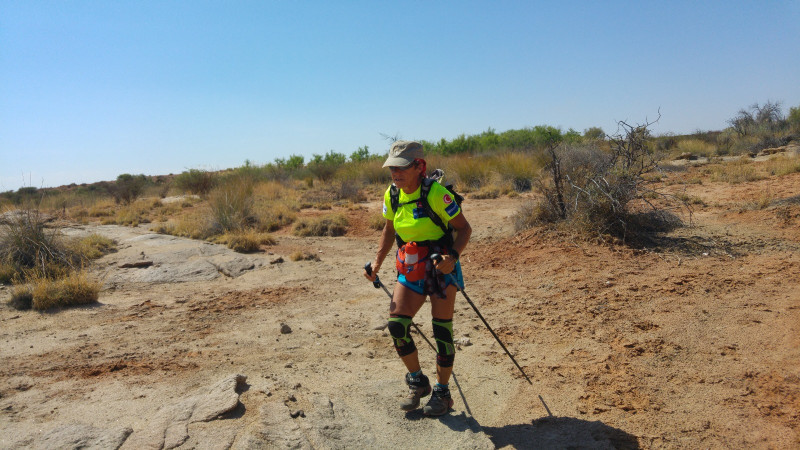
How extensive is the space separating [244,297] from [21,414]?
3.65 meters

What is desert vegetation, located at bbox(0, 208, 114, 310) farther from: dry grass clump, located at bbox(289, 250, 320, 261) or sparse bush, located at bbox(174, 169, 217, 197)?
sparse bush, located at bbox(174, 169, 217, 197)

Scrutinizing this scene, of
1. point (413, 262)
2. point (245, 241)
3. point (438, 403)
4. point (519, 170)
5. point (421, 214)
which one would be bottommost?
point (438, 403)

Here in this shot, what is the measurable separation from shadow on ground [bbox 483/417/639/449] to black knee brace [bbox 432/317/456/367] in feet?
1.92

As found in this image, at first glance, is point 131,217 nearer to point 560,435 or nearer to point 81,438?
point 81,438

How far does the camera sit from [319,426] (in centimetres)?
368

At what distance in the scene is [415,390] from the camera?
3818 millimetres

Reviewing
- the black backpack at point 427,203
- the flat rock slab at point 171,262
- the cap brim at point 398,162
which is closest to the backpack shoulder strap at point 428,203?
the black backpack at point 427,203

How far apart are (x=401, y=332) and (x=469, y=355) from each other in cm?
172

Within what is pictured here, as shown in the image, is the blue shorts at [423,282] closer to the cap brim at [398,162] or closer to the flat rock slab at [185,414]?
A: the cap brim at [398,162]

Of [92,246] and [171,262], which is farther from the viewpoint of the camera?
[92,246]

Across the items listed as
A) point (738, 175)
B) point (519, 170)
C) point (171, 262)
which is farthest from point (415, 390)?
point (519, 170)

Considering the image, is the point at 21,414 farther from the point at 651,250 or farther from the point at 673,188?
the point at 673,188

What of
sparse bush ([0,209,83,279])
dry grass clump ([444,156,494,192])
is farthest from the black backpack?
dry grass clump ([444,156,494,192])

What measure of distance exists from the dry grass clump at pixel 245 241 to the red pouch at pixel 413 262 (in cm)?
769
